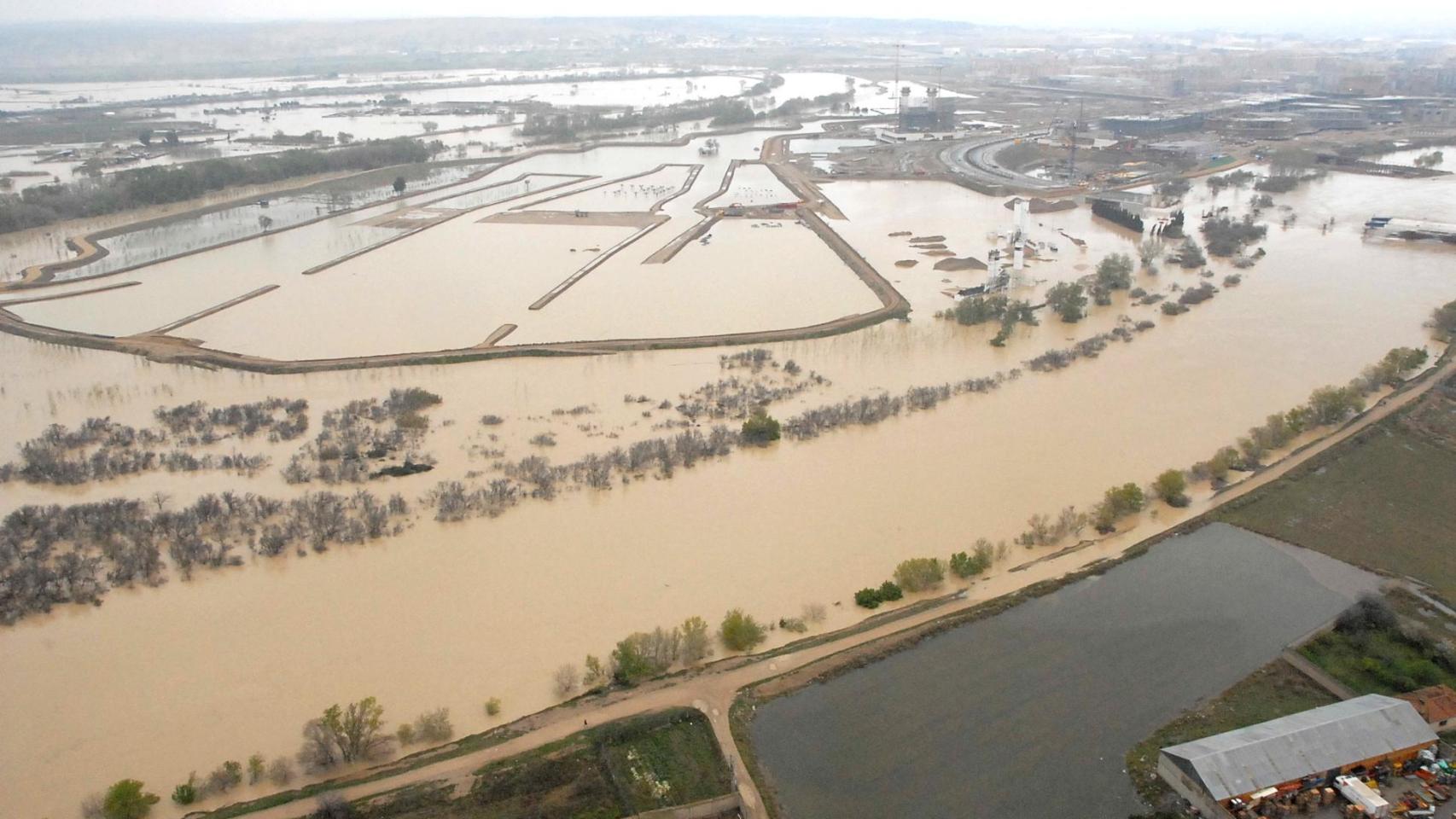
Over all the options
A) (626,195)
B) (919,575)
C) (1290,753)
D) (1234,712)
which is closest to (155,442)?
(919,575)

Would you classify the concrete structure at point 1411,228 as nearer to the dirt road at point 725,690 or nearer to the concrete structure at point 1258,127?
the concrete structure at point 1258,127

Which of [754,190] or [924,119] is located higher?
[924,119]

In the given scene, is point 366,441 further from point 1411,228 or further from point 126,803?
point 1411,228

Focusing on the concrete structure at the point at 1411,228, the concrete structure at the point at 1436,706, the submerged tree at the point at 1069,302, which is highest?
the concrete structure at the point at 1411,228

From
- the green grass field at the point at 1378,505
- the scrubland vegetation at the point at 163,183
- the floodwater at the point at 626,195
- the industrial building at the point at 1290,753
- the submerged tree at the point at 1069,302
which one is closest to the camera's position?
the industrial building at the point at 1290,753

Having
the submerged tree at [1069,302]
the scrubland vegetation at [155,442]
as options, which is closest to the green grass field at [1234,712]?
the submerged tree at [1069,302]

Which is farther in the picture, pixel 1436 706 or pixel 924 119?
pixel 924 119

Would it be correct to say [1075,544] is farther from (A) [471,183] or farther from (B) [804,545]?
(A) [471,183]
